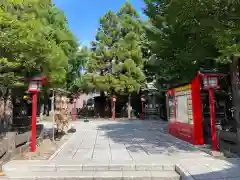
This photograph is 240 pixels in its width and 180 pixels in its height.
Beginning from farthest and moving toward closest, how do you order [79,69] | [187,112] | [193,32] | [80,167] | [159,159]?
[79,69]
[187,112]
[193,32]
[159,159]
[80,167]

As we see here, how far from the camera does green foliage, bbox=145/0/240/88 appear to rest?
7059 millimetres

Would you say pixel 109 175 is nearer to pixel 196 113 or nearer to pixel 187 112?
pixel 196 113

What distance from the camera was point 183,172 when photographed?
234 inches

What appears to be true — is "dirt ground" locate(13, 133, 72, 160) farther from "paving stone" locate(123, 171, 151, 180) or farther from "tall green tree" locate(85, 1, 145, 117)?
"tall green tree" locate(85, 1, 145, 117)

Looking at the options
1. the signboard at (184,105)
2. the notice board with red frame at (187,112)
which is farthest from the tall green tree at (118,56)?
the signboard at (184,105)

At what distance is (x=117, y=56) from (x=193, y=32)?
769 inches

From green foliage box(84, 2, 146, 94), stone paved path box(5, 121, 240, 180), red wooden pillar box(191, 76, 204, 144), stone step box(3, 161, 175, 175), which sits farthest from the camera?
green foliage box(84, 2, 146, 94)

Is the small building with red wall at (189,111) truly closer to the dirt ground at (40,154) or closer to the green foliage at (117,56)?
the dirt ground at (40,154)

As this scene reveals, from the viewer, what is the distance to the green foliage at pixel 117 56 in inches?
1061

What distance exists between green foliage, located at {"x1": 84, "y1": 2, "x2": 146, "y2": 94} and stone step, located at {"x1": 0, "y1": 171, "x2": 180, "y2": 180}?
67.2 ft

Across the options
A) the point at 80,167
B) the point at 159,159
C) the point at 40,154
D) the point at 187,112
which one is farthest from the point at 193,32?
the point at 40,154

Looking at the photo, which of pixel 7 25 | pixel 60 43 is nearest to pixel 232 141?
pixel 7 25

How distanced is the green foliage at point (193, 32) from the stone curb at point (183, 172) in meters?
3.18

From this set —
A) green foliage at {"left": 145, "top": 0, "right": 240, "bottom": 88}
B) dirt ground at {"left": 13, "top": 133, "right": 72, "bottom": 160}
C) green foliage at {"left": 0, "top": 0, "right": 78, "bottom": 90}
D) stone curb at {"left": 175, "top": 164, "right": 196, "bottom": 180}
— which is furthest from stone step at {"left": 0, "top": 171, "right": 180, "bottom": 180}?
green foliage at {"left": 145, "top": 0, "right": 240, "bottom": 88}
